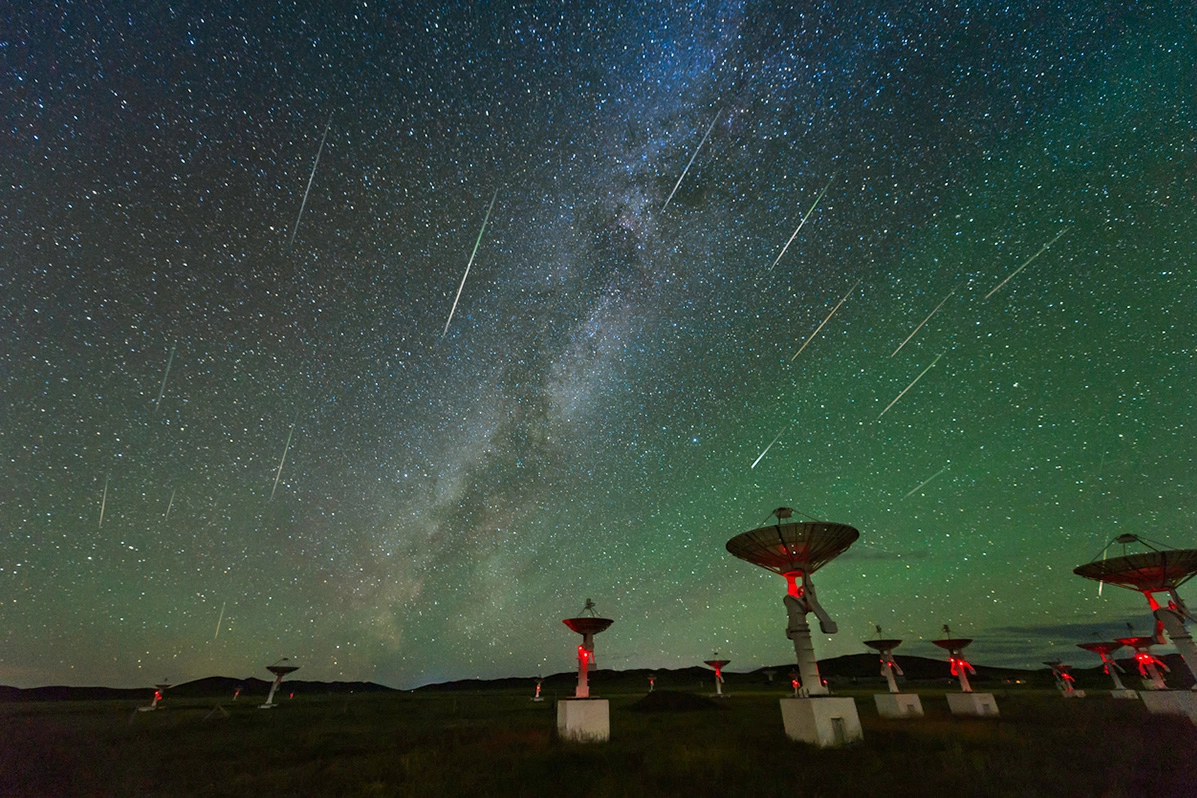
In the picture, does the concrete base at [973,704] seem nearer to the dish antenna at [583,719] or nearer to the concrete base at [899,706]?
the concrete base at [899,706]

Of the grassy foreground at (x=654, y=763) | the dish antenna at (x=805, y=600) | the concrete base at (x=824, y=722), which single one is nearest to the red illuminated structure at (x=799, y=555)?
the dish antenna at (x=805, y=600)

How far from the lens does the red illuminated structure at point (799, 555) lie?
2384 cm

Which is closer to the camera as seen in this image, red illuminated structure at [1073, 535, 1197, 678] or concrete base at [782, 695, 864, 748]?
concrete base at [782, 695, 864, 748]

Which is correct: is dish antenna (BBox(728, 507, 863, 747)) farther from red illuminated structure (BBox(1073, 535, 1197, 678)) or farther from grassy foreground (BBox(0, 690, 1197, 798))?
red illuminated structure (BBox(1073, 535, 1197, 678))

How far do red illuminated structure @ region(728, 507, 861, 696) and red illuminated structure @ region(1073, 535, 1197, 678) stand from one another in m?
21.1

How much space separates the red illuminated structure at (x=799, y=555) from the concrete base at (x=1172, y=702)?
70.8 feet

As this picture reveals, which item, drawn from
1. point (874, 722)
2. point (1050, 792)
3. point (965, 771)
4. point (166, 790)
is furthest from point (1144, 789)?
point (166, 790)

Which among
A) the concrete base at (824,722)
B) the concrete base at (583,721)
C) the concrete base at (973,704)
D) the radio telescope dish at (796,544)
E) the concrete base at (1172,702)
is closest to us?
the concrete base at (824,722)

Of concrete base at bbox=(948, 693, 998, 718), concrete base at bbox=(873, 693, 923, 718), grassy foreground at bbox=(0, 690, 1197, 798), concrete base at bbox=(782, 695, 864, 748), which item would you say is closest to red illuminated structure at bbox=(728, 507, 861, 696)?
concrete base at bbox=(782, 695, 864, 748)

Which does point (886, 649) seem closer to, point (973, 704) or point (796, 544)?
point (973, 704)

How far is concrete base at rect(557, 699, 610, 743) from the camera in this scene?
22.8 meters

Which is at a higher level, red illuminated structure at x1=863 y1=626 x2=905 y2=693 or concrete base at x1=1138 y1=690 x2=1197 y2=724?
red illuminated structure at x1=863 y1=626 x2=905 y2=693

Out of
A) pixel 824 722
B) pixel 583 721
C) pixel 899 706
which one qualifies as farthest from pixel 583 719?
pixel 899 706

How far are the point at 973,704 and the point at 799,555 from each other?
69.6 ft
